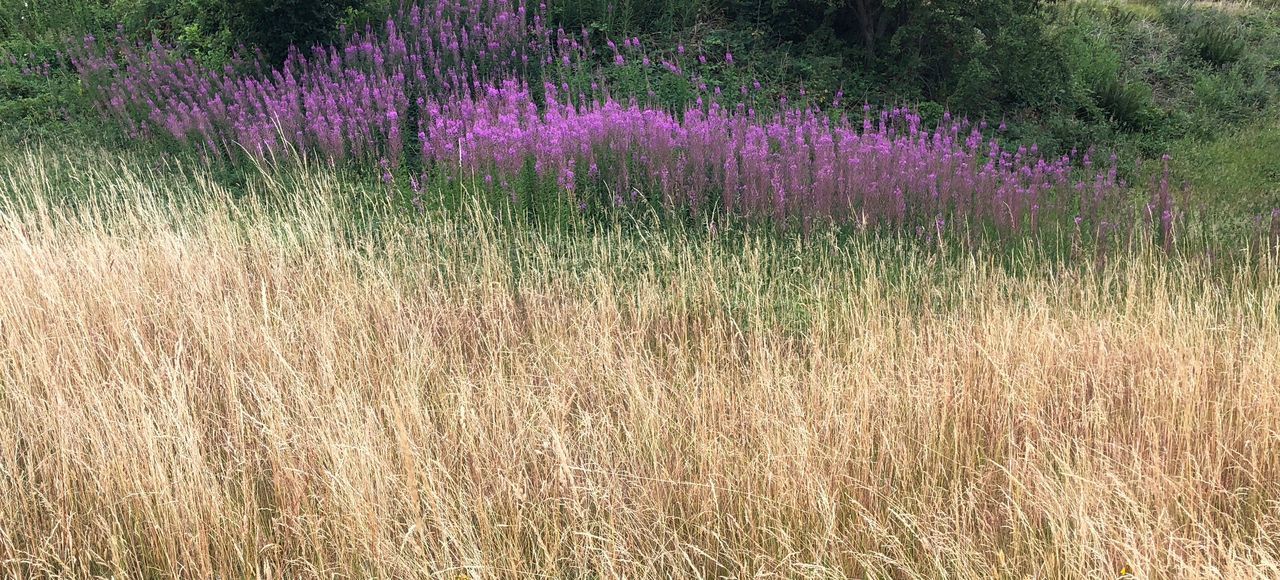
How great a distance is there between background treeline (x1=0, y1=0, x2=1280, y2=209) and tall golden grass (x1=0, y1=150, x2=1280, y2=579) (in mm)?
4155

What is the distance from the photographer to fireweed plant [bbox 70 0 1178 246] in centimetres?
612

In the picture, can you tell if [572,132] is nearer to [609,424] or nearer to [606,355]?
[606,355]

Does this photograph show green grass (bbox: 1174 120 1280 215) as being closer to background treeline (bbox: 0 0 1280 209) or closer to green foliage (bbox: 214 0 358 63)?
background treeline (bbox: 0 0 1280 209)

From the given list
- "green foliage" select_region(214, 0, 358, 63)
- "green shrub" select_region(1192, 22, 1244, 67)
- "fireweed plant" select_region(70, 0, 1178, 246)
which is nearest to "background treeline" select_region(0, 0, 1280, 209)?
"green foliage" select_region(214, 0, 358, 63)

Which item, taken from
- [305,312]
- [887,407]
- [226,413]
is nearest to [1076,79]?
[887,407]

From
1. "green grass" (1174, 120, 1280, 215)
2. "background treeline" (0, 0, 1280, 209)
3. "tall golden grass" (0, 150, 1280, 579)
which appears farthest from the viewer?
"background treeline" (0, 0, 1280, 209)

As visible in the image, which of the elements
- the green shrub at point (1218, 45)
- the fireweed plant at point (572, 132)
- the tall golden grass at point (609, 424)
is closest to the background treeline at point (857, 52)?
the fireweed plant at point (572, 132)

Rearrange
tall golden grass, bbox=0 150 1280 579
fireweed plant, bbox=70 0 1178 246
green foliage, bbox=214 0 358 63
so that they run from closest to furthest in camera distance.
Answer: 1. tall golden grass, bbox=0 150 1280 579
2. fireweed plant, bbox=70 0 1178 246
3. green foliage, bbox=214 0 358 63

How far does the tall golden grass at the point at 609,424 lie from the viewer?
291 cm

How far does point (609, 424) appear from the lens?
135 inches

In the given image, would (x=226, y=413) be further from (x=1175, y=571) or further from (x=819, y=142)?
(x=819, y=142)

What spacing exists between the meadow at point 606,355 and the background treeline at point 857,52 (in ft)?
3.05

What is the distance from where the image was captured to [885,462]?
3.35m

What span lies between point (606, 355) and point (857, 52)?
6.88 m
